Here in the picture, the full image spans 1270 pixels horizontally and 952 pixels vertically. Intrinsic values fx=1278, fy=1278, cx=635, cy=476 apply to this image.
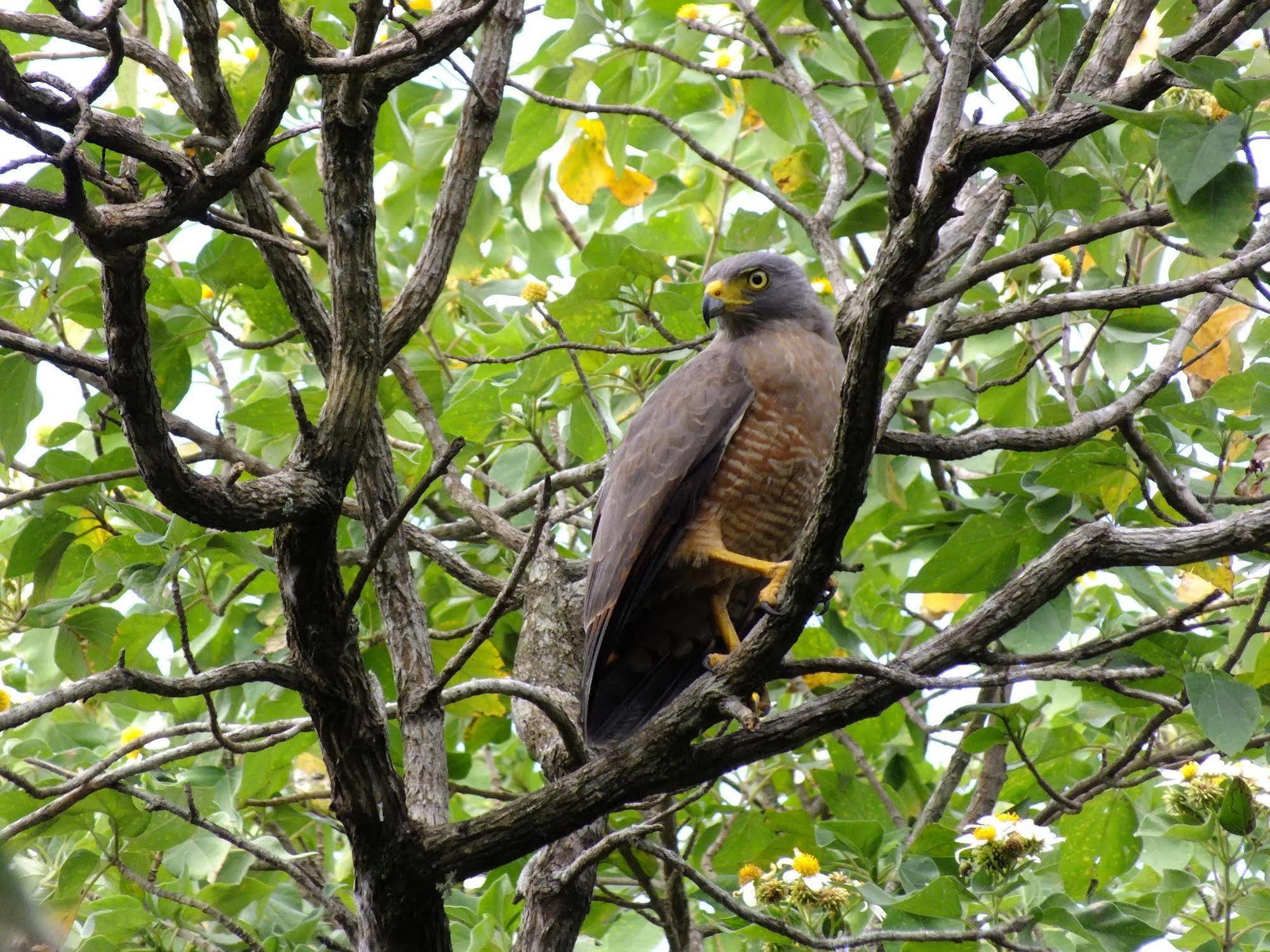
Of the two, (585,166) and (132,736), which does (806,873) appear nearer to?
(132,736)

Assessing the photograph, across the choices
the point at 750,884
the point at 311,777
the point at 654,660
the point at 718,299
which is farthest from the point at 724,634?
the point at 311,777

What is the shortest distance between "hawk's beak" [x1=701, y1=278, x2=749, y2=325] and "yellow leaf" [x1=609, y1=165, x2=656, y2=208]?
1.49 m

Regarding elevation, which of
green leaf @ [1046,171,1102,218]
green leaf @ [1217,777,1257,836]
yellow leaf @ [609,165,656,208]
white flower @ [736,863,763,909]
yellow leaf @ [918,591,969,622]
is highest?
yellow leaf @ [609,165,656,208]

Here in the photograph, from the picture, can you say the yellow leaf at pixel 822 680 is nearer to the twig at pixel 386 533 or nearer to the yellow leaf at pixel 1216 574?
the yellow leaf at pixel 1216 574

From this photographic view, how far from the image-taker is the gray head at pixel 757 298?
189 inches

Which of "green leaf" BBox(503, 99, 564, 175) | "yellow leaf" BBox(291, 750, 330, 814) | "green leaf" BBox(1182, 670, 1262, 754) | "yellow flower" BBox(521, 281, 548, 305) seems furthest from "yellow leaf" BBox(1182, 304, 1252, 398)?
"yellow leaf" BBox(291, 750, 330, 814)

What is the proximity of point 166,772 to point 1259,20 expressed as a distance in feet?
14.6

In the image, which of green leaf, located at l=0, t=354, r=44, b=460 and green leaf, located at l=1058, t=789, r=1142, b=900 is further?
green leaf, located at l=1058, t=789, r=1142, b=900

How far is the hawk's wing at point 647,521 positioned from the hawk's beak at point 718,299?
0.25 m

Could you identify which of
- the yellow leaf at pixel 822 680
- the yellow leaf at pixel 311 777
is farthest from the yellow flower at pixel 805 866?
the yellow leaf at pixel 311 777

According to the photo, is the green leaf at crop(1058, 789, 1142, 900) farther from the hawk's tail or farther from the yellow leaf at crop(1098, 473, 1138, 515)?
the hawk's tail

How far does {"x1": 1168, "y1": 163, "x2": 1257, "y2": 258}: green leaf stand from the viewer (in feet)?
10.7

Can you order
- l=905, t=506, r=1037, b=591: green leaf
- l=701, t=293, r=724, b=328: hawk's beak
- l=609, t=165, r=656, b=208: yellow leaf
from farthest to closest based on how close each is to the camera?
l=609, t=165, r=656, b=208: yellow leaf
l=701, t=293, r=724, b=328: hawk's beak
l=905, t=506, r=1037, b=591: green leaf

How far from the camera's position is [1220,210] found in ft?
10.8
